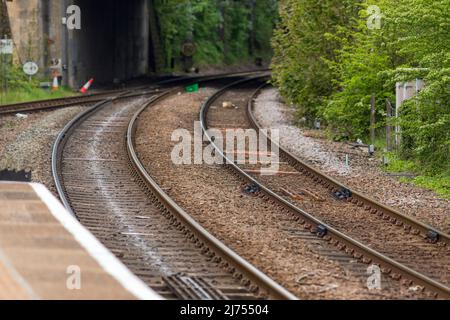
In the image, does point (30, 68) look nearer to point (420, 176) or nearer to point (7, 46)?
point (7, 46)

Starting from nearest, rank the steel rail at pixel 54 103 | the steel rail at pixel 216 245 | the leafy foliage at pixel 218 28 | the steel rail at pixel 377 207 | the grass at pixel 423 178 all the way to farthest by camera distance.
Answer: the steel rail at pixel 216 245
the steel rail at pixel 377 207
the grass at pixel 423 178
the steel rail at pixel 54 103
the leafy foliage at pixel 218 28

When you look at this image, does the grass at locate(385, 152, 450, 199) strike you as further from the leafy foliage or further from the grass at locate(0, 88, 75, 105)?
the leafy foliage

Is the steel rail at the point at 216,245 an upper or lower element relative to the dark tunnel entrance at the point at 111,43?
lower

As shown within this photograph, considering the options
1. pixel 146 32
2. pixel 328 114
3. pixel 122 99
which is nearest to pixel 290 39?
pixel 328 114

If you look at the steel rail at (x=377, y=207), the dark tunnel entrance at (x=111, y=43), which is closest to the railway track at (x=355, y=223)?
the steel rail at (x=377, y=207)

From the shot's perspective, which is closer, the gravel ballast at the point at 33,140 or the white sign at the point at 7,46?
the gravel ballast at the point at 33,140

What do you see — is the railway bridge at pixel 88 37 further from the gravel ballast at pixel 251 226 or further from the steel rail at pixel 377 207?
the steel rail at pixel 377 207

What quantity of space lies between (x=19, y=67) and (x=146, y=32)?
1782cm

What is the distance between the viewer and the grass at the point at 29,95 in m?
32.9

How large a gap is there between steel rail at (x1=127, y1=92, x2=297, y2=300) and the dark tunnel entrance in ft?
75.4

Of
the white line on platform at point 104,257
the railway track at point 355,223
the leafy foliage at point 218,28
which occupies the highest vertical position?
the leafy foliage at point 218,28

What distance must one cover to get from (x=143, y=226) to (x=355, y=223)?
308cm

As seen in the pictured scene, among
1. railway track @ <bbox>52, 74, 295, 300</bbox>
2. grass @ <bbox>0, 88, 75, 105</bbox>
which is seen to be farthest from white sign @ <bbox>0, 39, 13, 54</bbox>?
railway track @ <bbox>52, 74, 295, 300</bbox>

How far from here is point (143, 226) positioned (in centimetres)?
1304
